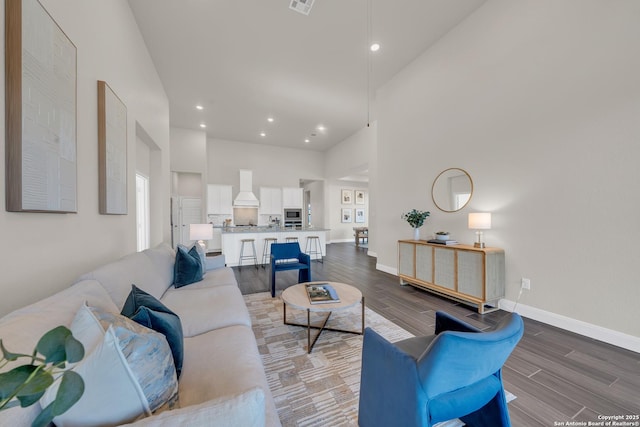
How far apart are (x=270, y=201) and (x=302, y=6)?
6.15m

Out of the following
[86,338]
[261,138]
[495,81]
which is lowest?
[86,338]

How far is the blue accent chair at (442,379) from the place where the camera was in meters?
0.99

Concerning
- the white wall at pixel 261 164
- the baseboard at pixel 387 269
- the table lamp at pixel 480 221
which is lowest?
the baseboard at pixel 387 269

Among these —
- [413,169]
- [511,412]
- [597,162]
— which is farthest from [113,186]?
Result: [597,162]

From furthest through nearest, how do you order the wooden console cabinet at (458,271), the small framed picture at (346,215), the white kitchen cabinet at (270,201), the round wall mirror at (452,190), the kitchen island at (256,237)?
the small framed picture at (346,215), the white kitchen cabinet at (270,201), the kitchen island at (256,237), the round wall mirror at (452,190), the wooden console cabinet at (458,271)

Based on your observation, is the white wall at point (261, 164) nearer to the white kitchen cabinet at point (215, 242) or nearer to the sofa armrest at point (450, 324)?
the white kitchen cabinet at point (215, 242)

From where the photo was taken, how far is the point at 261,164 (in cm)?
867

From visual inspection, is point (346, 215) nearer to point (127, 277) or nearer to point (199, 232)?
point (199, 232)

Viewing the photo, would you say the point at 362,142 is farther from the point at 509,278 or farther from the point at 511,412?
the point at 511,412

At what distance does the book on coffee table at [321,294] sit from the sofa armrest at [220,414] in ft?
4.82

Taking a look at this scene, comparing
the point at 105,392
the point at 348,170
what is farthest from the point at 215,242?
the point at 105,392

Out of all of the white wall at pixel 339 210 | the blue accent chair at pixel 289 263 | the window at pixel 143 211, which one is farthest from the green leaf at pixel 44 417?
the white wall at pixel 339 210

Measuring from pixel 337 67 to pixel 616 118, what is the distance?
148 inches

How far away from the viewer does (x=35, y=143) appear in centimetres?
129
